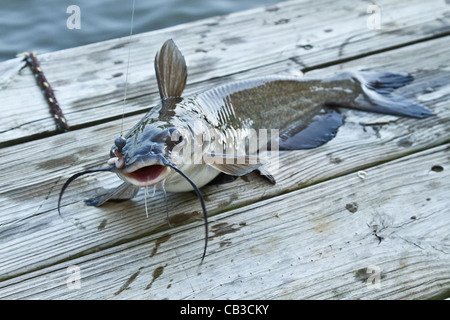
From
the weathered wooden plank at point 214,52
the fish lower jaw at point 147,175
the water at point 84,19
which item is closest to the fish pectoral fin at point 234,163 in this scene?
the fish lower jaw at point 147,175

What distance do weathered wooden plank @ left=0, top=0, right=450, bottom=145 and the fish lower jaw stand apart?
3.16 feet

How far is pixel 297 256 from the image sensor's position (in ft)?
5.66

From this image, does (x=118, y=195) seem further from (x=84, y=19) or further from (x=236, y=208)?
(x=84, y=19)

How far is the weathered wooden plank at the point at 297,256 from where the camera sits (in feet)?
5.29

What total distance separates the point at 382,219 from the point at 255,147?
2.03 feet

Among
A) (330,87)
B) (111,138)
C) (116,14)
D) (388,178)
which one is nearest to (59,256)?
(111,138)

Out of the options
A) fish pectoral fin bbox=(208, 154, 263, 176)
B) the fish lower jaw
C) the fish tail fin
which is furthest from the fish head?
the fish tail fin

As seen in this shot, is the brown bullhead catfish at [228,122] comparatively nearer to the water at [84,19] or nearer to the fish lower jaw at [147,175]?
the fish lower jaw at [147,175]

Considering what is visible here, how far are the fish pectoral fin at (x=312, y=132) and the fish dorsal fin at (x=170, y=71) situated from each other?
1.72ft

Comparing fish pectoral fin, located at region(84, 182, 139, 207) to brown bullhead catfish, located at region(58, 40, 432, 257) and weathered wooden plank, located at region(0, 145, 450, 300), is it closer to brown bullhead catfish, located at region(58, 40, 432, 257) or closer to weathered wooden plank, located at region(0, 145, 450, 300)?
brown bullhead catfish, located at region(58, 40, 432, 257)

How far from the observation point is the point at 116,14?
512 centimetres

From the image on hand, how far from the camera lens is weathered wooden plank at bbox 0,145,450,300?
161 cm
